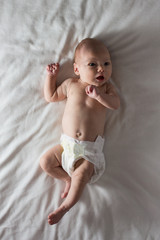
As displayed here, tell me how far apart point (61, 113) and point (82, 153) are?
251mm

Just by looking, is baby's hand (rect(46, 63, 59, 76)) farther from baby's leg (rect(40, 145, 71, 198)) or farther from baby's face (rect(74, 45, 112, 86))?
baby's leg (rect(40, 145, 71, 198))

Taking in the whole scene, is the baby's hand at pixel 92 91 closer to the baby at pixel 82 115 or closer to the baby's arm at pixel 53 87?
the baby at pixel 82 115

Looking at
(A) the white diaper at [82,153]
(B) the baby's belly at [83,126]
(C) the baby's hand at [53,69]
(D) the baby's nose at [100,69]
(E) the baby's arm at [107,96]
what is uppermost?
(C) the baby's hand at [53,69]

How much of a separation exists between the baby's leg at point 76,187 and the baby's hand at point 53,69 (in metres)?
0.47

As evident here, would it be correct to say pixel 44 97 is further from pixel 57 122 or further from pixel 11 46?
pixel 11 46

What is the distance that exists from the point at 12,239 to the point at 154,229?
2.28 ft

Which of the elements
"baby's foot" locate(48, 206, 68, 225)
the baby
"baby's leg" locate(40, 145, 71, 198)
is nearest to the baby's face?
the baby

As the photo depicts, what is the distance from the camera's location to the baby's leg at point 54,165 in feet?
3.89

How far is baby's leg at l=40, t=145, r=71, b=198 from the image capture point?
3.89 feet

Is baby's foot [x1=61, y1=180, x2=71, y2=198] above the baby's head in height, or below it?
below

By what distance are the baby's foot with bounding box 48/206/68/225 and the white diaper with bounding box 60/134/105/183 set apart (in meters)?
0.18

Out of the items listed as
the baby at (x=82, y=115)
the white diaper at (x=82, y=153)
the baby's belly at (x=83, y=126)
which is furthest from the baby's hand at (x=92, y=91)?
the white diaper at (x=82, y=153)

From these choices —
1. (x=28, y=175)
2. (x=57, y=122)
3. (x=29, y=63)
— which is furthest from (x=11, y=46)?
(x=28, y=175)

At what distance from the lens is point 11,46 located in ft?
4.04
